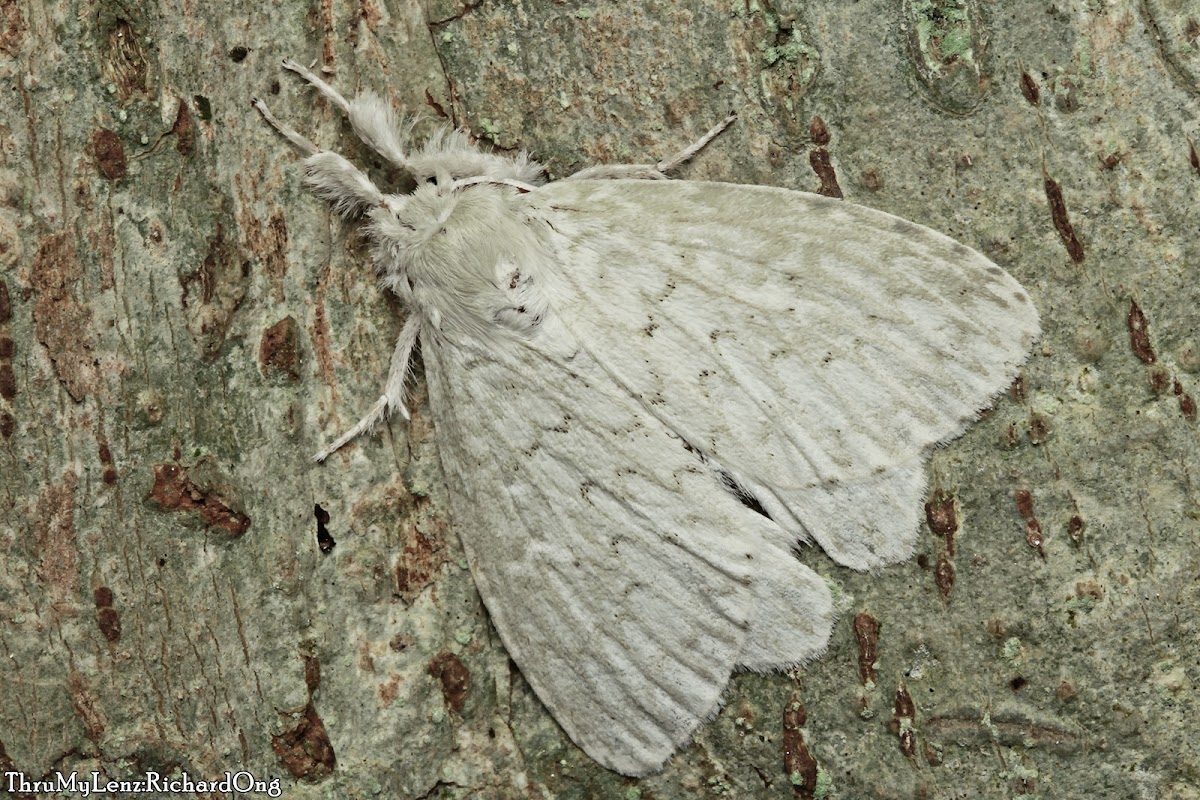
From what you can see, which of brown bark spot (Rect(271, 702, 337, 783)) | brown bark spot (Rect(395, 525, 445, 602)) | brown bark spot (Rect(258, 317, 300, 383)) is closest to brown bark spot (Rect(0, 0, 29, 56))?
brown bark spot (Rect(258, 317, 300, 383))

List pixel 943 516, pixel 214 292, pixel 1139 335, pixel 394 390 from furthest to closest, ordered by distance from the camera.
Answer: pixel 394 390, pixel 214 292, pixel 943 516, pixel 1139 335

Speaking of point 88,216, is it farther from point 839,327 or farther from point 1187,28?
point 1187,28

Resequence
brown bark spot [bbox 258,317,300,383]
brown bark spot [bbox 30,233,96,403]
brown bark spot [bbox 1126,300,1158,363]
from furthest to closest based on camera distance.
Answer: brown bark spot [bbox 258,317,300,383]
brown bark spot [bbox 30,233,96,403]
brown bark spot [bbox 1126,300,1158,363]

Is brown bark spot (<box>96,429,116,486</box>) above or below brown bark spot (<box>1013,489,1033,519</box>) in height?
above

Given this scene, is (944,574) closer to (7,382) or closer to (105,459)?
(105,459)

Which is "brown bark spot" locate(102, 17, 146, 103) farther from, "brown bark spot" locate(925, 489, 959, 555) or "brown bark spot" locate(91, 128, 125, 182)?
"brown bark spot" locate(925, 489, 959, 555)

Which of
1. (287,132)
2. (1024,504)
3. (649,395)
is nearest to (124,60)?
(287,132)
